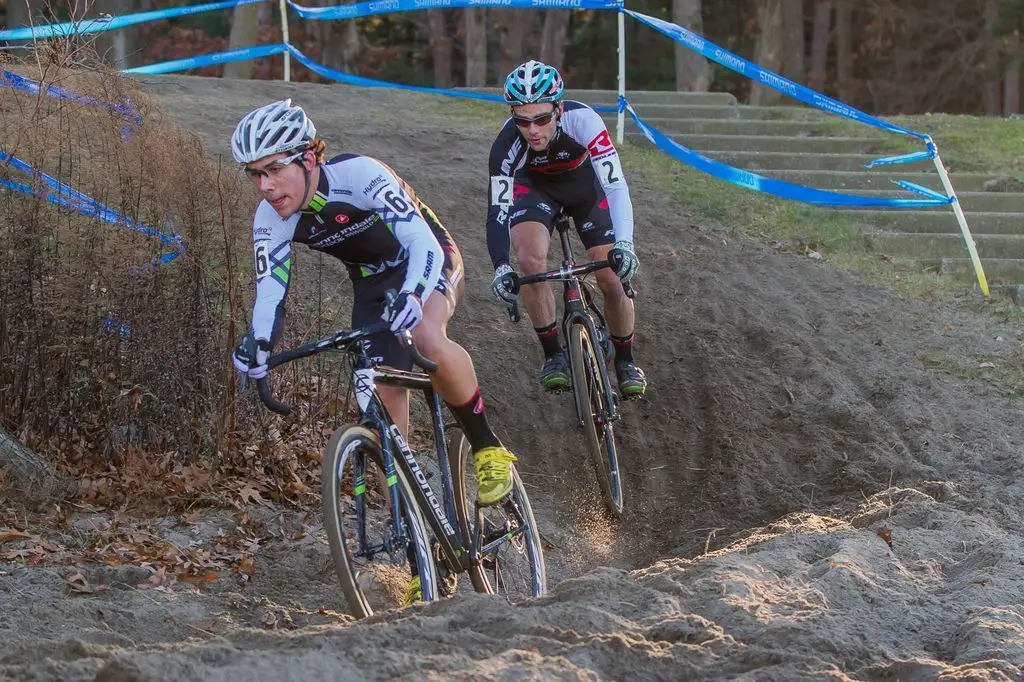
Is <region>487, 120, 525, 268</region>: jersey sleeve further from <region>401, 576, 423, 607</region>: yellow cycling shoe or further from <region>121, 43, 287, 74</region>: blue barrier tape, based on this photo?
<region>121, 43, 287, 74</region>: blue barrier tape

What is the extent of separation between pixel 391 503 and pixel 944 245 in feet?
29.4

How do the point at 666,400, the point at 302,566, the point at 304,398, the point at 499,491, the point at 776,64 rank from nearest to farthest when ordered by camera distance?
the point at 499,491, the point at 302,566, the point at 304,398, the point at 666,400, the point at 776,64

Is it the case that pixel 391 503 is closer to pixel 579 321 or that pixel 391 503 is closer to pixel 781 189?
pixel 579 321

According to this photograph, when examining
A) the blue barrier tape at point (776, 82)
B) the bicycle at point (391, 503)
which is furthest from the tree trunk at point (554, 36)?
the bicycle at point (391, 503)

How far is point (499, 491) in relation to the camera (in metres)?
5.68

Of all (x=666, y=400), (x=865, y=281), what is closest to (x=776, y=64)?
(x=865, y=281)

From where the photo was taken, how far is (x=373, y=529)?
516cm

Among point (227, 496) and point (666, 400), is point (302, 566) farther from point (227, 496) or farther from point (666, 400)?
point (666, 400)

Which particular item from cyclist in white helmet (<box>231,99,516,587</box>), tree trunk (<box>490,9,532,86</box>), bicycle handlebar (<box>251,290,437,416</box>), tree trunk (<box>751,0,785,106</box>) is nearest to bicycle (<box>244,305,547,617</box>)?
bicycle handlebar (<box>251,290,437,416</box>)

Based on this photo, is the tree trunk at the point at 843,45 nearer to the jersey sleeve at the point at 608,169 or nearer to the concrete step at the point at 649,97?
the concrete step at the point at 649,97

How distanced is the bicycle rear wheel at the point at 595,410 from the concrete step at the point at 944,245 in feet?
18.9

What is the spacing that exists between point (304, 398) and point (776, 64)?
19926 mm

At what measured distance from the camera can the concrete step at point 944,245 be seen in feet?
40.5

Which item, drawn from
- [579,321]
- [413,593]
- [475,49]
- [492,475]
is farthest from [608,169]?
[475,49]
